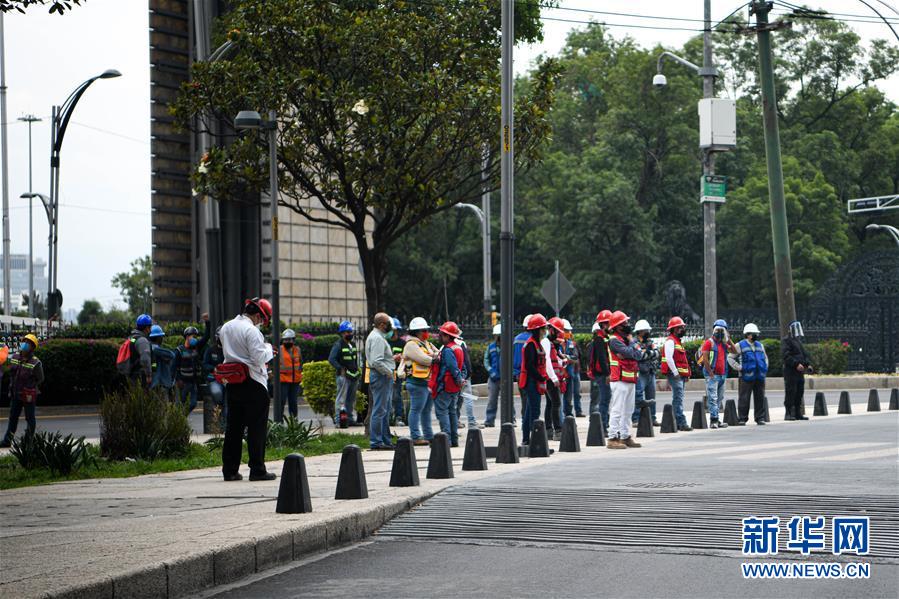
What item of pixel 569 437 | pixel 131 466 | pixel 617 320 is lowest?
pixel 131 466

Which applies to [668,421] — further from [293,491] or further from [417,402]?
[293,491]

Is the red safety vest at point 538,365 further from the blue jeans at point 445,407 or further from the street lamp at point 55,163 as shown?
the street lamp at point 55,163

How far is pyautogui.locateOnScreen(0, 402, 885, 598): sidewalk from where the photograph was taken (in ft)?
25.4

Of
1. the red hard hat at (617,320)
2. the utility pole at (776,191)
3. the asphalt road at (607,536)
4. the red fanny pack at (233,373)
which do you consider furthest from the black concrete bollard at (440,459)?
the utility pole at (776,191)

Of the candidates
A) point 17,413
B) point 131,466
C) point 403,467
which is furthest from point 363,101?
point 403,467

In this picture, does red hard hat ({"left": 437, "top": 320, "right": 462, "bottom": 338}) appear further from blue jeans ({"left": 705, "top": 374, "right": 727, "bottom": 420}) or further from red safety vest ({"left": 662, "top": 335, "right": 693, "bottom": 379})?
blue jeans ({"left": 705, "top": 374, "right": 727, "bottom": 420})

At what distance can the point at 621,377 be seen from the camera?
1833cm

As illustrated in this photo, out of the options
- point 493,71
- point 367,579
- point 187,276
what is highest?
point 493,71

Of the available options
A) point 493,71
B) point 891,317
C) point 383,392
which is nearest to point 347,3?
point 493,71

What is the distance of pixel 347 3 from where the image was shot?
26.3 metres

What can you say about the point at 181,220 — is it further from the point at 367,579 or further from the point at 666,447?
the point at 367,579

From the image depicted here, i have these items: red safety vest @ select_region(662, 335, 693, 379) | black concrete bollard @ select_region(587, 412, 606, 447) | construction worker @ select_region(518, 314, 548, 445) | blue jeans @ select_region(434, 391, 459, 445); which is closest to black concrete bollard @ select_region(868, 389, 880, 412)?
red safety vest @ select_region(662, 335, 693, 379)

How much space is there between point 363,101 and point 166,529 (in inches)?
520

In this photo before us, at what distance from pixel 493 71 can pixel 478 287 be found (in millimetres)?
A: 43719
